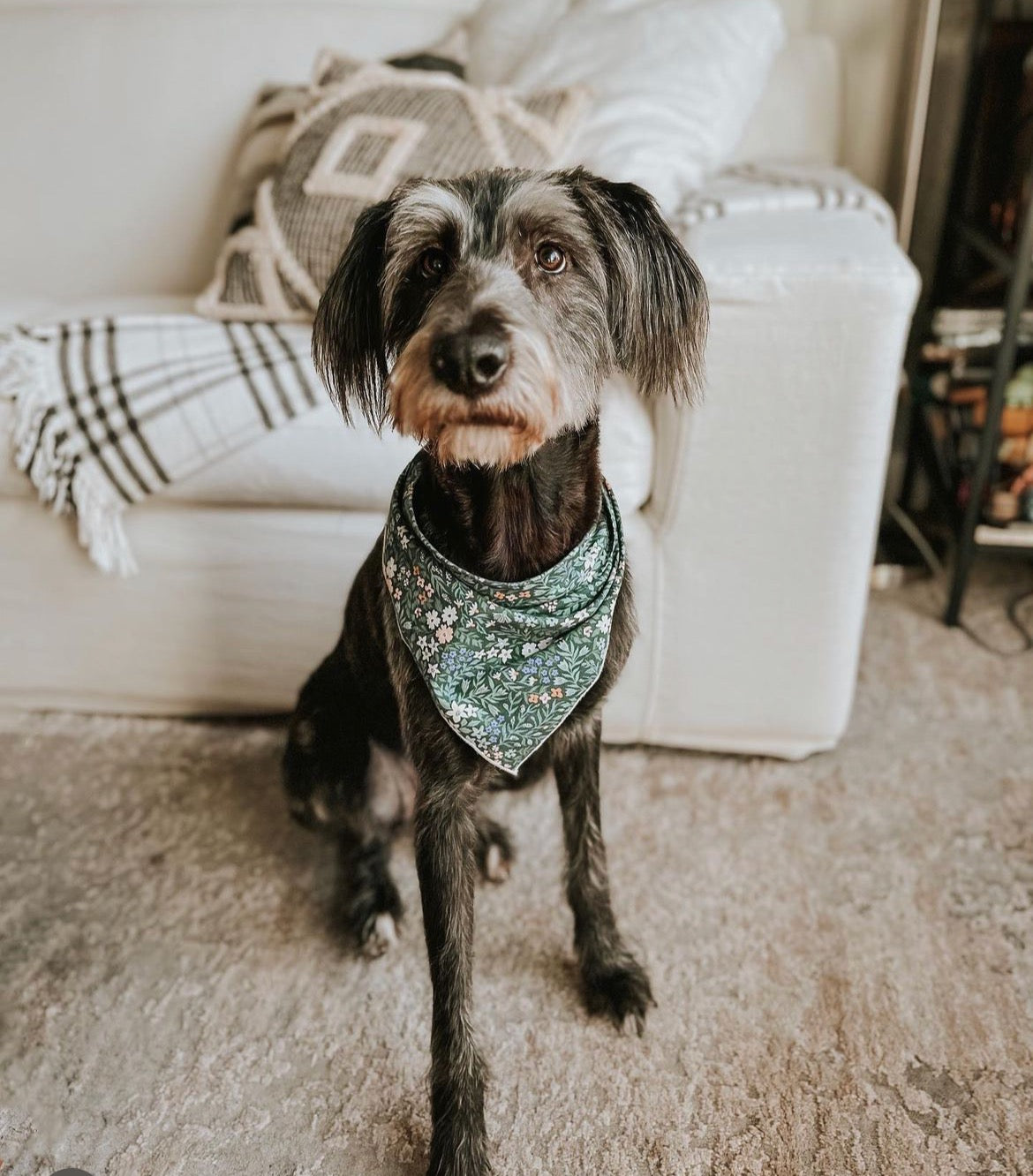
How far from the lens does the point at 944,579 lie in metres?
2.28

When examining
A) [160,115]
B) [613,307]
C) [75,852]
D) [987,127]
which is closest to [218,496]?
[75,852]

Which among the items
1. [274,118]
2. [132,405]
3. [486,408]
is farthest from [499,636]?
[274,118]

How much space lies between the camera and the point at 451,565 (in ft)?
3.44

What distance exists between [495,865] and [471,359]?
866 millimetres

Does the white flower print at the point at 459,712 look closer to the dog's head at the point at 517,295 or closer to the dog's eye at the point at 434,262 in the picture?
the dog's head at the point at 517,295

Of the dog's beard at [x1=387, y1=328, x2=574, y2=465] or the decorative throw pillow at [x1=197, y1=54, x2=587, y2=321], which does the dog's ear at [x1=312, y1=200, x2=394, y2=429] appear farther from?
the decorative throw pillow at [x1=197, y1=54, x2=587, y2=321]

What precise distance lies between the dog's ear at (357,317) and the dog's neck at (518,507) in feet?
0.43

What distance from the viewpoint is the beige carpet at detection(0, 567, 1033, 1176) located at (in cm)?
111

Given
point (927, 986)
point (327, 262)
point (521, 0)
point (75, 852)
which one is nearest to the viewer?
point (927, 986)

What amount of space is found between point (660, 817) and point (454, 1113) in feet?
2.12

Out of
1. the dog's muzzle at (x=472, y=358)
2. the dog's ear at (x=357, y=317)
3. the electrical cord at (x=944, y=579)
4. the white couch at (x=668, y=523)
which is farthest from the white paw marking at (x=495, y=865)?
the electrical cord at (x=944, y=579)

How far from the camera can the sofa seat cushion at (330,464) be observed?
1.50 m

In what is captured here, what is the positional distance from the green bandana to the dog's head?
14 centimetres

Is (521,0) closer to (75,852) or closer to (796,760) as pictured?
(796,760)
